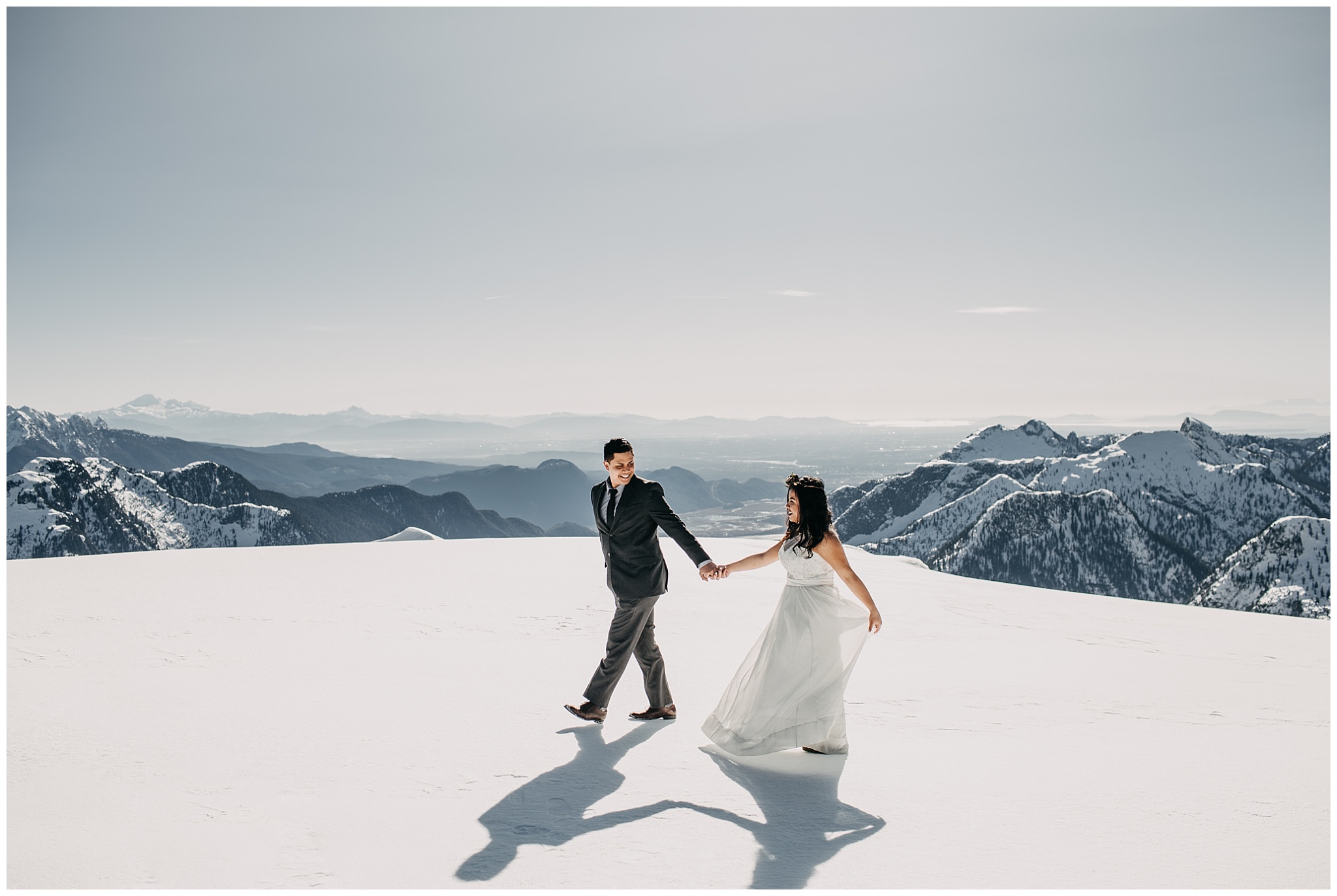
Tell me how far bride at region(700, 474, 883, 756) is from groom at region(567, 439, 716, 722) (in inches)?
30.5

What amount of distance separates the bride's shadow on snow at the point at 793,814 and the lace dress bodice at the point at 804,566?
1190 millimetres

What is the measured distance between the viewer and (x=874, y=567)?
634 inches

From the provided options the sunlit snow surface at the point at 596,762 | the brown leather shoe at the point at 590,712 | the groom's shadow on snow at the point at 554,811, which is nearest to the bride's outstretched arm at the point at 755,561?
the sunlit snow surface at the point at 596,762

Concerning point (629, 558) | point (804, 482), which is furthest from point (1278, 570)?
point (629, 558)

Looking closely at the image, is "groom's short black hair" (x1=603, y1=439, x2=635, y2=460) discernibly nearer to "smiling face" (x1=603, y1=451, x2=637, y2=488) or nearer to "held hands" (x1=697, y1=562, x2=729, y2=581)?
"smiling face" (x1=603, y1=451, x2=637, y2=488)

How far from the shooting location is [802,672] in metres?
5.09

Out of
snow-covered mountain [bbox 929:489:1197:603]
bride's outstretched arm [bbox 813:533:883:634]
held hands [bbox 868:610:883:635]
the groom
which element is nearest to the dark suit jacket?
the groom

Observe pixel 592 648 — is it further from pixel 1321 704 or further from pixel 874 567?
pixel 874 567

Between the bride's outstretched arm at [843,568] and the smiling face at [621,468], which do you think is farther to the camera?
the smiling face at [621,468]

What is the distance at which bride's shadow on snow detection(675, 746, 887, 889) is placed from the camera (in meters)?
3.59

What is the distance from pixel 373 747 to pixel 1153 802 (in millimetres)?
4906

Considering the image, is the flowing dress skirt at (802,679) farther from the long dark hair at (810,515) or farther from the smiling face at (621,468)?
the smiling face at (621,468)

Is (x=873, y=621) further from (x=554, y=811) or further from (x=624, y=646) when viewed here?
(x=554, y=811)

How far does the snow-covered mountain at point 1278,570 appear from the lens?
429 feet
